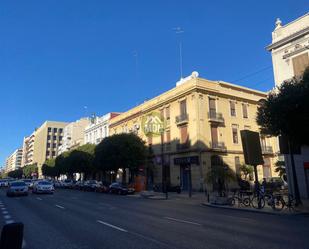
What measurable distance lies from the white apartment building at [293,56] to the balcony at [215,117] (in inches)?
486

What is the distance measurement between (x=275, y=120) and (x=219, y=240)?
13.2 metres

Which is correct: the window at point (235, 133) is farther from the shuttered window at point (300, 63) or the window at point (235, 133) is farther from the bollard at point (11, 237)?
the bollard at point (11, 237)

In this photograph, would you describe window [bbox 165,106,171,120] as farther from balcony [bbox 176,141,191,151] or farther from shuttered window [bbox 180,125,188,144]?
balcony [bbox 176,141,191,151]

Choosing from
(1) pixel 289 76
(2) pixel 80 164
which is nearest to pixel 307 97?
(1) pixel 289 76

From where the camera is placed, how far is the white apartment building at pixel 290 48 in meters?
25.0

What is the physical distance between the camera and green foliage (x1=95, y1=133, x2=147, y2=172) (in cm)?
4100

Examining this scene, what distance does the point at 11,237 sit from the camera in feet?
13.6

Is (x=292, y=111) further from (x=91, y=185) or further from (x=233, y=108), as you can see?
(x=91, y=185)

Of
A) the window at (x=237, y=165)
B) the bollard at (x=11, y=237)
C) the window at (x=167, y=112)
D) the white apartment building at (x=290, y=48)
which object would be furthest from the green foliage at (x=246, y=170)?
the bollard at (x=11, y=237)

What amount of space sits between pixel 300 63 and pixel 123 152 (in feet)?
79.4

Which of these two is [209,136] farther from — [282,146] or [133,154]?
[282,146]

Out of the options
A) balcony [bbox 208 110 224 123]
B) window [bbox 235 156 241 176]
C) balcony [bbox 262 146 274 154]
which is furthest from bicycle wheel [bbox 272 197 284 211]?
balcony [bbox 262 146 274 154]

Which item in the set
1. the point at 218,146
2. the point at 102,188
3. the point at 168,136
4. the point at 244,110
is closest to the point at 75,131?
the point at 102,188

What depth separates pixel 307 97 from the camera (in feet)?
58.3
